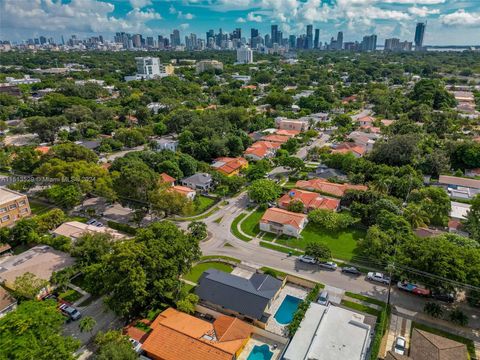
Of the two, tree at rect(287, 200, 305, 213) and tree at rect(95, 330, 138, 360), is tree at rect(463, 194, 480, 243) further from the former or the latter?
tree at rect(95, 330, 138, 360)

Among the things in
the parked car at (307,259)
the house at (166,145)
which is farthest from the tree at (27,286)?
the house at (166,145)

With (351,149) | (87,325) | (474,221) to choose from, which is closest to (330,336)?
(87,325)

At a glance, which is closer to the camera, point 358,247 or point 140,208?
point 358,247

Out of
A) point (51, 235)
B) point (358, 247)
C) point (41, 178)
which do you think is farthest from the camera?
point (41, 178)

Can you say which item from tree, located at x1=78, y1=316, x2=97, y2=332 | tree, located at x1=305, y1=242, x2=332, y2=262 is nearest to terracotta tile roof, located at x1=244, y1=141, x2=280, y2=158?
tree, located at x1=305, y1=242, x2=332, y2=262

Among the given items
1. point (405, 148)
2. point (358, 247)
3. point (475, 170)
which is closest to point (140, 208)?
point (358, 247)

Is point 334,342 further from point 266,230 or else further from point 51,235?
point 51,235

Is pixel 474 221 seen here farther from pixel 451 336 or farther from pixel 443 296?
pixel 451 336

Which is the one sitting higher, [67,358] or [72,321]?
[67,358]
